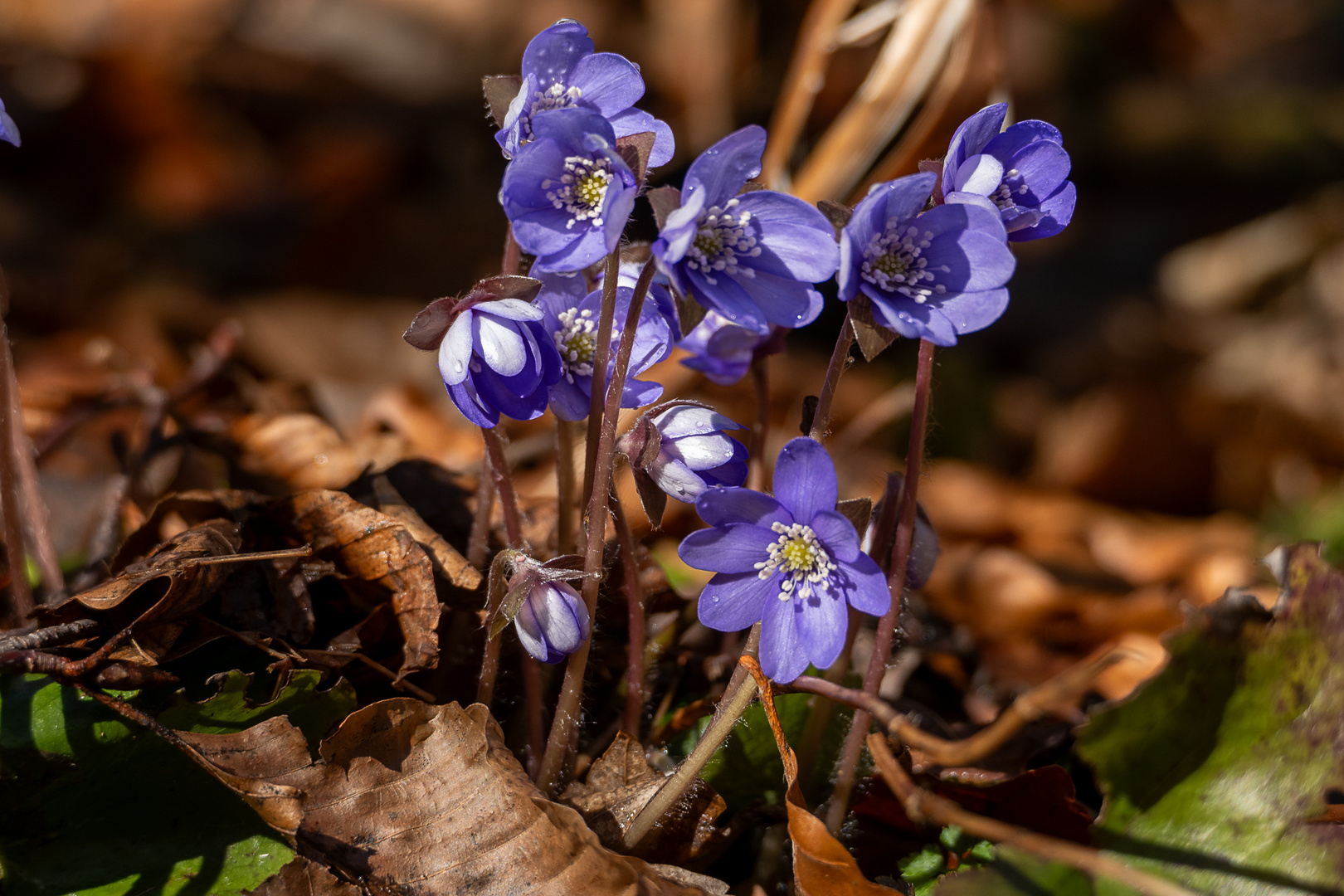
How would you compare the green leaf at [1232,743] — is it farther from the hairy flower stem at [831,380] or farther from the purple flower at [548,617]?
the purple flower at [548,617]

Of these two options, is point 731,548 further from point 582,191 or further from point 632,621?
point 582,191

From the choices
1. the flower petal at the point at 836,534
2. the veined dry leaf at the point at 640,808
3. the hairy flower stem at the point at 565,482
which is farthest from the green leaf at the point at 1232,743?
the hairy flower stem at the point at 565,482

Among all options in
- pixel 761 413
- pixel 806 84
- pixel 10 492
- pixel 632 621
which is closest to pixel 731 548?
pixel 632 621

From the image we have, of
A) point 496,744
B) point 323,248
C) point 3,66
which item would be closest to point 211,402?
point 496,744

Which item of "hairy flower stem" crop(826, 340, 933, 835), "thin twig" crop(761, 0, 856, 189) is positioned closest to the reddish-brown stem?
"hairy flower stem" crop(826, 340, 933, 835)

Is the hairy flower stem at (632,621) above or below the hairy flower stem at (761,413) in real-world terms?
below

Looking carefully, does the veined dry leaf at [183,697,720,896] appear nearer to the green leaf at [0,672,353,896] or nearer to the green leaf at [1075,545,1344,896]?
the green leaf at [0,672,353,896]
